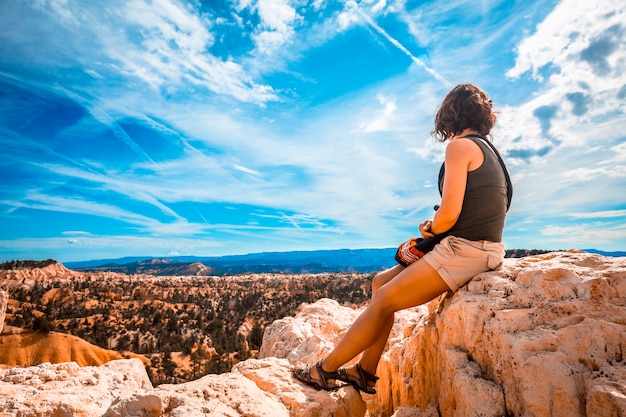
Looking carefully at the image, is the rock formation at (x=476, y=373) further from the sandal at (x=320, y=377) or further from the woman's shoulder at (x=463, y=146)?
the woman's shoulder at (x=463, y=146)

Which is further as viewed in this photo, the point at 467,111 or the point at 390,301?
the point at 467,111

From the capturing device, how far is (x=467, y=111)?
10.5 feet

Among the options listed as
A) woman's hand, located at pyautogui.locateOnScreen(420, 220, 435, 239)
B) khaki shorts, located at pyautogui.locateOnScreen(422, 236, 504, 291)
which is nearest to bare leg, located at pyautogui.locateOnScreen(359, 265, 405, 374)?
woman's hand, located at pyautogui.locateOnScreen(420, 220, 435, 239)

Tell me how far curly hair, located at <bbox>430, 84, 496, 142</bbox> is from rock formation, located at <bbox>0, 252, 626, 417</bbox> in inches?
50.5

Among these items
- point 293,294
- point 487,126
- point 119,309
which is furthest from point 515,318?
point 293,294

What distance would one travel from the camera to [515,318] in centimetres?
254

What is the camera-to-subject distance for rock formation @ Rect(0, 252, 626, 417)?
215cm

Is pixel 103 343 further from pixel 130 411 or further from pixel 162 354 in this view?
pixel 130 411

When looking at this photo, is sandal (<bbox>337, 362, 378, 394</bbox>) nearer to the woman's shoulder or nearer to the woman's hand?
the woman's hand

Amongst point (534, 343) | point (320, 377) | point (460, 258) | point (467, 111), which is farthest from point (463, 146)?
point (320, 377)

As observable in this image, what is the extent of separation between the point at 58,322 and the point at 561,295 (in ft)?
109

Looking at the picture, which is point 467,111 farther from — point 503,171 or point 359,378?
point 359,378

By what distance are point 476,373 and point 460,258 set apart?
0.86 metres

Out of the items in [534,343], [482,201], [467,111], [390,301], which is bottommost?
[534,343]
